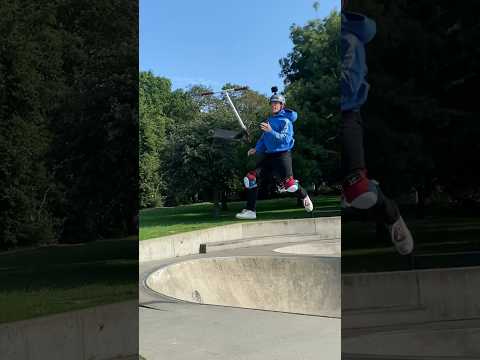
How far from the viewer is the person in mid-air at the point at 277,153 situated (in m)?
7.41

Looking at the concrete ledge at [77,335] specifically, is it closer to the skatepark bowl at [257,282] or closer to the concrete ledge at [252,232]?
the concrete ledge at [252,232]

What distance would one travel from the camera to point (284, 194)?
25.5 feet

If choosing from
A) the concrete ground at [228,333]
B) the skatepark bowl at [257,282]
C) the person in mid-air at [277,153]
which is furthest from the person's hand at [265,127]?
the skatepark bowl at [257,282]

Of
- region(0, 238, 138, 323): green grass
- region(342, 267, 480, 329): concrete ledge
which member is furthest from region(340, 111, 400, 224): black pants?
region(0, 238, 138, 323): green grass

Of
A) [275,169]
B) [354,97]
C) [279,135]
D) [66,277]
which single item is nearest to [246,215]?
[275,169]

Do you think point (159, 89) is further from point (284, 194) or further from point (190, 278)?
point (284, 194)

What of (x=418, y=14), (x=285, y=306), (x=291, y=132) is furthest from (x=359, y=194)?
(x=285, y=306)

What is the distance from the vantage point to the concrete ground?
6.38 m

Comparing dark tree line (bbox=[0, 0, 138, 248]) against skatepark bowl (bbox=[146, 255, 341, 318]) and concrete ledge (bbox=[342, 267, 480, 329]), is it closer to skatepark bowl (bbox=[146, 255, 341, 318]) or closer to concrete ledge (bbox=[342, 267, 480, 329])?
concrete ledge (bbox=[342, 267, 480, 329])

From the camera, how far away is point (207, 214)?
9562 mm

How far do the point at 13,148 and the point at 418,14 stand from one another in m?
4.11

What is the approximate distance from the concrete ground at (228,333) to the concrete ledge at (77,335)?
1290 mm

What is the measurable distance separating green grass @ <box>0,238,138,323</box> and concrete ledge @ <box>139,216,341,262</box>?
3.81 m

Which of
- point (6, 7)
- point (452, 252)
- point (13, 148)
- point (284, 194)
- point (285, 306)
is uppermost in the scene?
point (6, 7)
